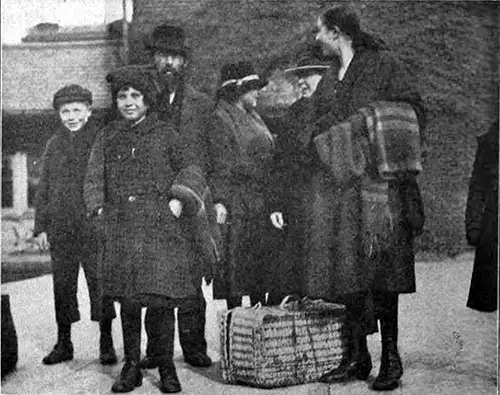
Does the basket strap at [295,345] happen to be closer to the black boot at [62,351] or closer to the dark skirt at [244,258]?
the dark skirt at [244,258]

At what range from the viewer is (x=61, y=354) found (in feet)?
14.0

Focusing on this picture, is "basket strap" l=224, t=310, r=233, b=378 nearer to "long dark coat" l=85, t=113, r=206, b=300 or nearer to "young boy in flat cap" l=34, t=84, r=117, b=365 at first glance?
"long dark coat" l=85, t=113, r=206, b=300

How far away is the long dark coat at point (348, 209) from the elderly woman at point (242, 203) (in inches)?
9.5

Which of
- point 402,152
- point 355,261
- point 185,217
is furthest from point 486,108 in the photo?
point 185,217

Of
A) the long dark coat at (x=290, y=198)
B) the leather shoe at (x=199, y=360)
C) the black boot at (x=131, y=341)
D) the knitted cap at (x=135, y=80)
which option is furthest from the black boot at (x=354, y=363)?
the knitted cap at (x=135, y=80)

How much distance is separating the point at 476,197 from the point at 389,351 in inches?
35.4

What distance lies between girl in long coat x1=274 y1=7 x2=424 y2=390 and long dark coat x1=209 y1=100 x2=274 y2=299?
0.82ft

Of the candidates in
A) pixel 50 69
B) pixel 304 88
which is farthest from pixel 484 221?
pixel 50 69

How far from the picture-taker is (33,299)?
Answer: 170 inches

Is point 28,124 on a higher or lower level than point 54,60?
lower

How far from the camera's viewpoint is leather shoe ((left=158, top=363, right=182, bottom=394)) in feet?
13.2

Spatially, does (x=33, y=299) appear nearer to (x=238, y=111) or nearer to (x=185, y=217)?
(x=185, y=217)

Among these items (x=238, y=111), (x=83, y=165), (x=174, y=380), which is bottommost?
(x=174, y=380)

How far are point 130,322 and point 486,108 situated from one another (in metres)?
2.13
